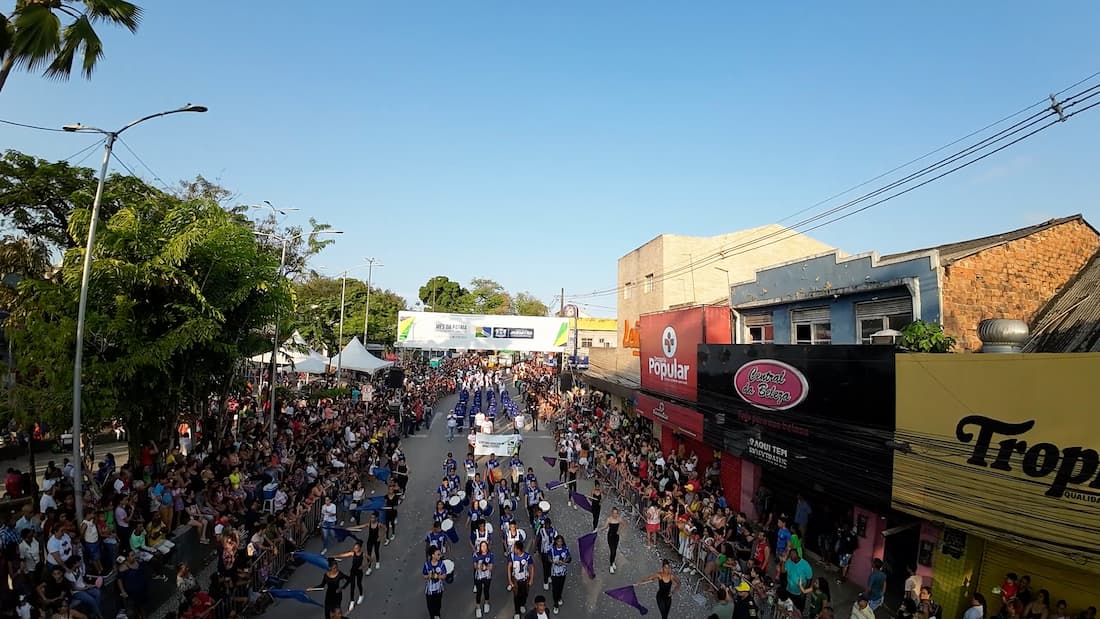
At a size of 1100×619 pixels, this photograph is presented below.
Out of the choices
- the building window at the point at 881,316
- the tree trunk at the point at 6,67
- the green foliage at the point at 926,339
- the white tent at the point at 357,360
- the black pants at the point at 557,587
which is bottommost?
the black pants at the point at 557,587

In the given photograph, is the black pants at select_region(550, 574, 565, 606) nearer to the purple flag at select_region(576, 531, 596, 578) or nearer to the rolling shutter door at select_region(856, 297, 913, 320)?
the purple flag at select_region(576, 531, 596, 578)

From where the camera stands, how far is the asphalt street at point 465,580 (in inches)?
418

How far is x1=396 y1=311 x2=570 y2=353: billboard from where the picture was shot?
35.4 metres

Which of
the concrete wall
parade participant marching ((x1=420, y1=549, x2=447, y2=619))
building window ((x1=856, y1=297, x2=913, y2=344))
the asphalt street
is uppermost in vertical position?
the concrete wall

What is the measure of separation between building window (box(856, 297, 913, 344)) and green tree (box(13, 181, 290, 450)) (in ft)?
49.8

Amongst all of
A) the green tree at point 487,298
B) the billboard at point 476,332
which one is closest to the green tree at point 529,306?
the green tree at point 487,298

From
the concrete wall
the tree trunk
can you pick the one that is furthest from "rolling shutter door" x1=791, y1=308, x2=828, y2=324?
the tree trunk

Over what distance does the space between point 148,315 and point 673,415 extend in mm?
14590

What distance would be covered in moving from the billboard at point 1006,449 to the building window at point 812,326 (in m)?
4.72

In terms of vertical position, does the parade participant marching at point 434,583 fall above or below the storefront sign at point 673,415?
below

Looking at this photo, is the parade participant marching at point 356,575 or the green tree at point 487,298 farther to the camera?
the green tree at point 487,298

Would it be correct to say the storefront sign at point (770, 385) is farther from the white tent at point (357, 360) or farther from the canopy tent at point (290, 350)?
the white tent at point (357, 360)

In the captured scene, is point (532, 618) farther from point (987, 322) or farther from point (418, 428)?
point (418, 428)

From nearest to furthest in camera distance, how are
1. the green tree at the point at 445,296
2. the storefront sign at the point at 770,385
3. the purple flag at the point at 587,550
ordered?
the purple flag at the point at 587,550 → the storefront sign at the point at 770,385 → the green tree at the point at 445,296
